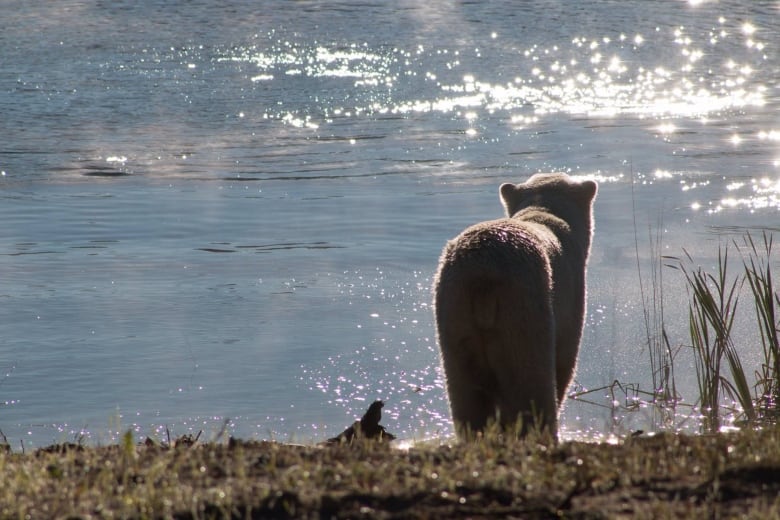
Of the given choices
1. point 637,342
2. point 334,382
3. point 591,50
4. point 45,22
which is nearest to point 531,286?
point 334,382

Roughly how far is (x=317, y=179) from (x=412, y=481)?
1120cm

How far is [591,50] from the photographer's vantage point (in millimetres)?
24688

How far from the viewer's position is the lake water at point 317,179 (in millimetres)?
8367

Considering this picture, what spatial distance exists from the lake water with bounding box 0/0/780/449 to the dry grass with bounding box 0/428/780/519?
2157 millimetres

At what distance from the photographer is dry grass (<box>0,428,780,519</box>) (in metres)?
4.07

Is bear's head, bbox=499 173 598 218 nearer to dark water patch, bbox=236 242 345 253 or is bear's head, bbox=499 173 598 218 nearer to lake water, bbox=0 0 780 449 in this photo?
lake water, bbox=0 0 780 449

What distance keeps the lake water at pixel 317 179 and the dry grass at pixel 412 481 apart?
2.16 metres

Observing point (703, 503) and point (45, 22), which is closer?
point (703, 503)

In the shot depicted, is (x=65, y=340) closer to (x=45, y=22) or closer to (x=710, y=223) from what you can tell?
(x=710, y=223)

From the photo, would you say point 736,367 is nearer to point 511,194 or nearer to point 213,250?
point 511,194

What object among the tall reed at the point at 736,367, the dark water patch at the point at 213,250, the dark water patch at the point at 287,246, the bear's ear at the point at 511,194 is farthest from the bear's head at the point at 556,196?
the dark water patch at the point at 213,250

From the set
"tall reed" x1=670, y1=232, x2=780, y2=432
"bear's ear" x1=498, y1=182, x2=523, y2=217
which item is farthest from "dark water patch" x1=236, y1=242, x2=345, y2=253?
"tall reed" x1=670, y1=232, x2=780, y2=432

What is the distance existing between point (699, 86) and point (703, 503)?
1865cm

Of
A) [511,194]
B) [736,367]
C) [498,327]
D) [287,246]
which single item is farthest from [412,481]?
[287,246]
